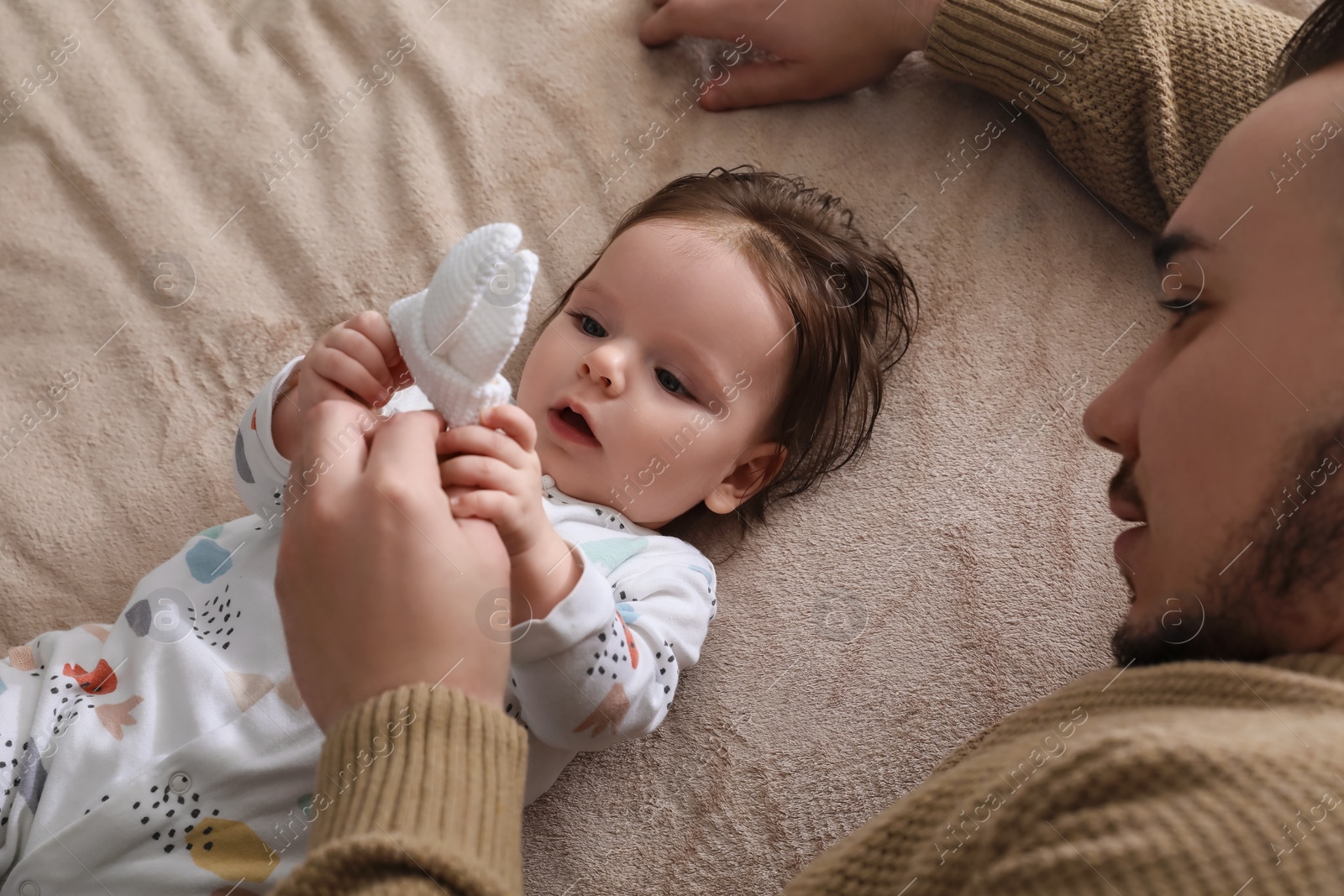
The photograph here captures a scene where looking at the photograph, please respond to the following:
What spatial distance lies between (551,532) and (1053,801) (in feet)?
1.61

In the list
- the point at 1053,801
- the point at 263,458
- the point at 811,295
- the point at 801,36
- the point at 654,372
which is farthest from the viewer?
the point at 801,36

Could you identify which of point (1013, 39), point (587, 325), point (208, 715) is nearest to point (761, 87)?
point (1013, 39)

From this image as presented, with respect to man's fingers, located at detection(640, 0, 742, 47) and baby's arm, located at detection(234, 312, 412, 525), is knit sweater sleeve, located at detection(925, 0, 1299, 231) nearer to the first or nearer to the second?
man's fingers, located at detection(640, 0, 742, 47)

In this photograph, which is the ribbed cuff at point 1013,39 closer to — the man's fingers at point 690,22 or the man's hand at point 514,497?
the man's fingers at point 690,22

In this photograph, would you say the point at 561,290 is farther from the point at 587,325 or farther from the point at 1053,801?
the point at 1053,801

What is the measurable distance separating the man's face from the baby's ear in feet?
1.92

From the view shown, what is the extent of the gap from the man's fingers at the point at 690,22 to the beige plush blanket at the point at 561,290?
0.04 m

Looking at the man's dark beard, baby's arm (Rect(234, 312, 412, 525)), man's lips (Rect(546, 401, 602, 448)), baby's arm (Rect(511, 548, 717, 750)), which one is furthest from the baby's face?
the man's dark beard

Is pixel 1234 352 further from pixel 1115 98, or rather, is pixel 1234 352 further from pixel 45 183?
pixel 45 183

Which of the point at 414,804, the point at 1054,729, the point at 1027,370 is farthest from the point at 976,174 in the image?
the point at 414,804

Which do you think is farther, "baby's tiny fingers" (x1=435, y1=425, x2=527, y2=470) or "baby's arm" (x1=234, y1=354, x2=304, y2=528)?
"baby's arm" (x1=234, y1=354, x2=304, y2=528)

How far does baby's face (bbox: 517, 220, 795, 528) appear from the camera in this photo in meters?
1.21

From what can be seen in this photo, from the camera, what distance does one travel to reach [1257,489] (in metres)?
0.71

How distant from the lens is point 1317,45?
2.90ft
